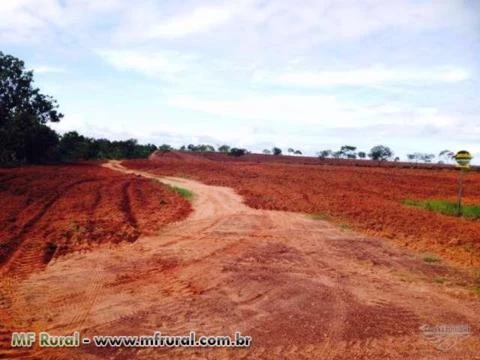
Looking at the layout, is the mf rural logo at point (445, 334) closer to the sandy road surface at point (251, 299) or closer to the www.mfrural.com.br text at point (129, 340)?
the sandy road surface at point (251, 299)

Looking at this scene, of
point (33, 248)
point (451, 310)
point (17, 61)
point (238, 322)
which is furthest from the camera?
point (17, 61)

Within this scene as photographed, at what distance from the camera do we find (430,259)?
1024cm

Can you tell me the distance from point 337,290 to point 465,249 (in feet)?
18.3

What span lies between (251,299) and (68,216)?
7987 millimetres

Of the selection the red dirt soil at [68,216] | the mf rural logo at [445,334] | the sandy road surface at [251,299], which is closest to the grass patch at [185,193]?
the red dirt soil at [68,216]

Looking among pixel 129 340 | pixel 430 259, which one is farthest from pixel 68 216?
pixel 430 259

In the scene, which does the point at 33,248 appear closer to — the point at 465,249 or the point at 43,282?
the point at 43,282

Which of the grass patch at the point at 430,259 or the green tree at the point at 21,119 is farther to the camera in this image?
the green tree at the point at 21,119

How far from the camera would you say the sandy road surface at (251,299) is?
560 cm

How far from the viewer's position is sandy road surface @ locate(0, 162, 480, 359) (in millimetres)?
5598

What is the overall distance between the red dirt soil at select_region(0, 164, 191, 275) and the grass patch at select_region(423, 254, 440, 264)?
267 inches

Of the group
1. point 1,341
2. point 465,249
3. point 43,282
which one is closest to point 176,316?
point 1,341

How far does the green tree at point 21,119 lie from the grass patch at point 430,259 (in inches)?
1398

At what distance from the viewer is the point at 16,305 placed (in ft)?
20.8
